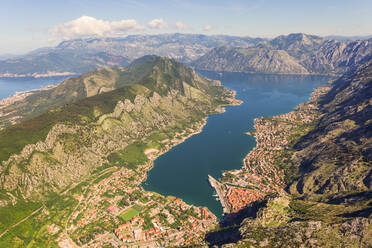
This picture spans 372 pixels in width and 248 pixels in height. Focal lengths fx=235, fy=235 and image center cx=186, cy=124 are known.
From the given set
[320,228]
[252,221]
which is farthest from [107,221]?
[320,228]

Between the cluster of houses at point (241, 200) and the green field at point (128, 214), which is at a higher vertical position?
the cluster of houses at point (241, 200)

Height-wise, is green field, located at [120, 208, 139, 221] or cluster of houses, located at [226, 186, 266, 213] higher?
cluster of houses, located at [226, 186, 266, 213]

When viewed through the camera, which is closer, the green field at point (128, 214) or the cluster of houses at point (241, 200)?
the green field at point (128, 214)

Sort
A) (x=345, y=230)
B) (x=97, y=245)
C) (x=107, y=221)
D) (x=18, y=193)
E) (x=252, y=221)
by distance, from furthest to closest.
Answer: (x=18, y=193), (x=107, y=221), (x=97, y=245), (x=252, y=221), (x=345, y=230)

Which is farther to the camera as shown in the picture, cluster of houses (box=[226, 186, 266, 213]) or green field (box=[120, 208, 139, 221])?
cluster of houses (box=[226, 186, 266, 213])

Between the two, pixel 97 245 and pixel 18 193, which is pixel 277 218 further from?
pixel 18 193

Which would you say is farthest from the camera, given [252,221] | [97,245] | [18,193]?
[18,193]

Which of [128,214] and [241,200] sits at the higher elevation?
[241,200]

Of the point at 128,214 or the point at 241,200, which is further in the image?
the point at 241,200
